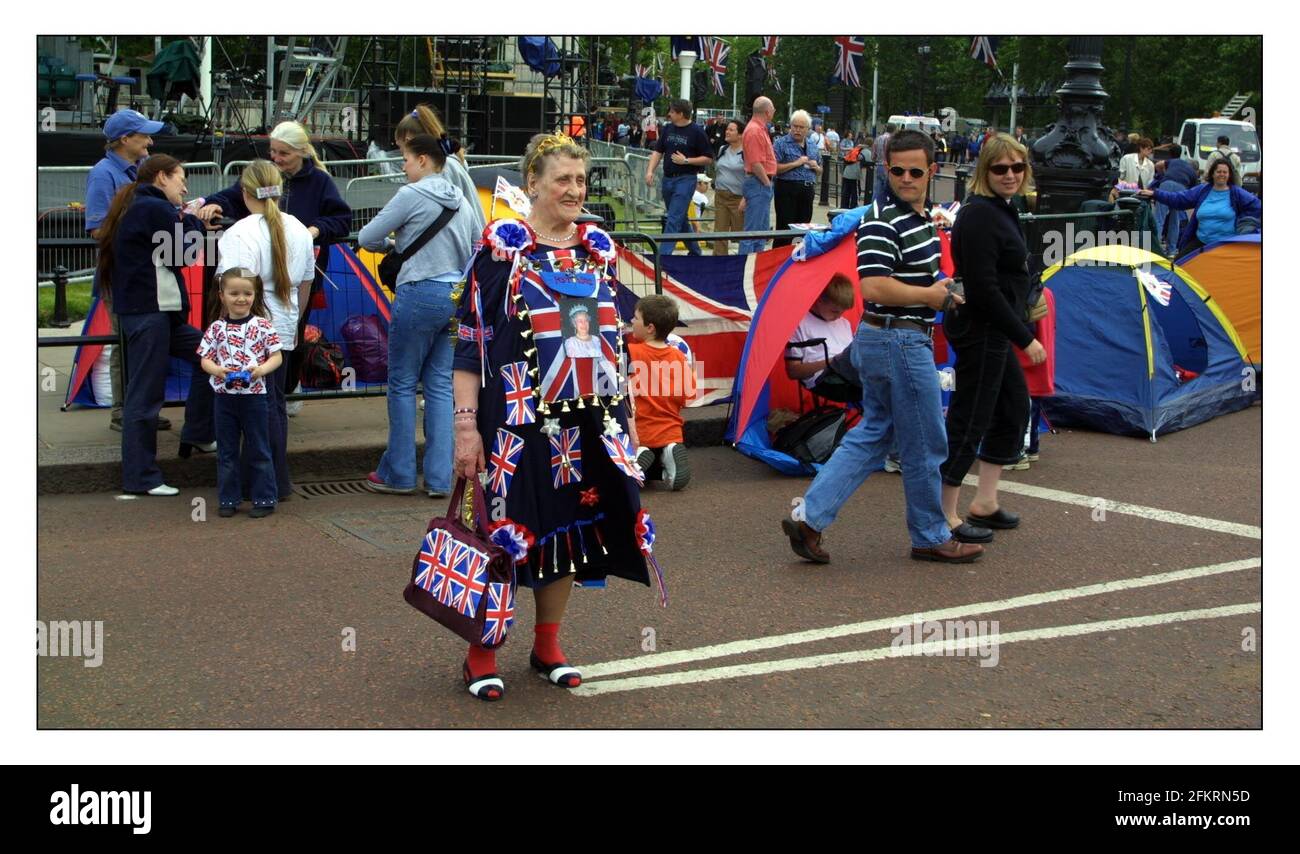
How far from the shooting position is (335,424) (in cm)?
930

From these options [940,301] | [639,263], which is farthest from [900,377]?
[639,263]

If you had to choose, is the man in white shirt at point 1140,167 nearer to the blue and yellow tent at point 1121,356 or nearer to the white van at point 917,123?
the blue and yellow tent at point 1121,356

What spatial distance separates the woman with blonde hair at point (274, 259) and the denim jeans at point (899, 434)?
2.94 meters

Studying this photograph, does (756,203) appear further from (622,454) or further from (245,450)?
(622,454)

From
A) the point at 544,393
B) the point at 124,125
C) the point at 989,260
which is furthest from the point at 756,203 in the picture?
the point at 544,393

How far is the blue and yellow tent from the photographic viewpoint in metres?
10.2

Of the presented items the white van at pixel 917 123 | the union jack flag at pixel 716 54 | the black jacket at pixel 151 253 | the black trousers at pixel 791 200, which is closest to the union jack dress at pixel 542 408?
the black jacket at pixel 151 253

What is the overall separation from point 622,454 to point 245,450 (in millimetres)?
3369

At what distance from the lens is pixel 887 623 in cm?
606

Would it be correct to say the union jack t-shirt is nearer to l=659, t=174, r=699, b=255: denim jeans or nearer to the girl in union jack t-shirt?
the girl in union jack t-shirt

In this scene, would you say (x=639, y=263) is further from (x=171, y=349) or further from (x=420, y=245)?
Answer: (x=171, y=349)

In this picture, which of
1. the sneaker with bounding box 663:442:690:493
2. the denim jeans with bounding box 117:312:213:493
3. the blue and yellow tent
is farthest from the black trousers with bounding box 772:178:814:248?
the denim jeans with bounding box 117:312:213:493

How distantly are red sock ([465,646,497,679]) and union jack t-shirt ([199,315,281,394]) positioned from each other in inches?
118

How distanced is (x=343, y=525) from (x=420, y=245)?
1.54m
